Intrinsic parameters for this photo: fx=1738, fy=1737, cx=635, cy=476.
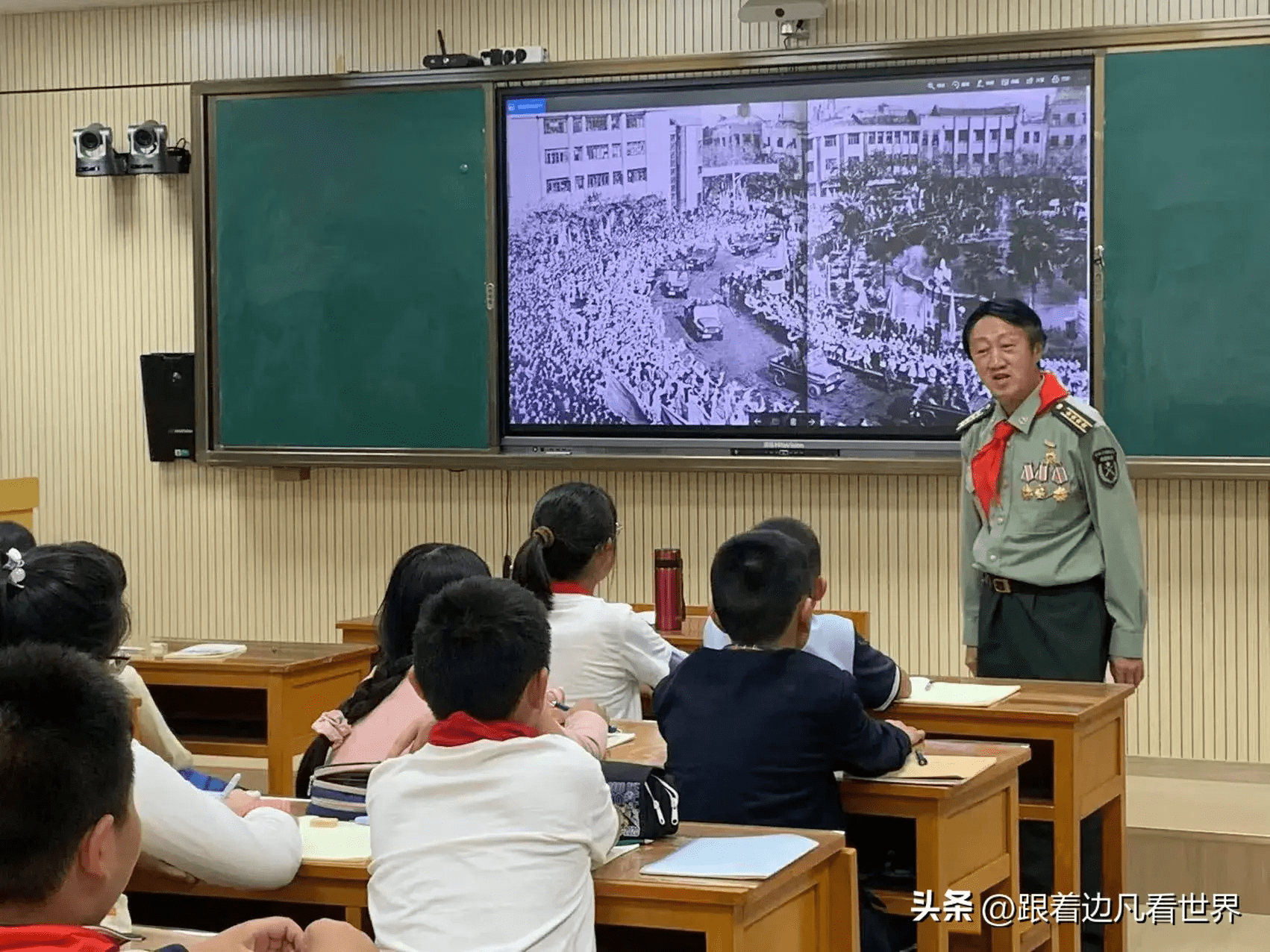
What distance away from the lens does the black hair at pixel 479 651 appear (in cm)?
231

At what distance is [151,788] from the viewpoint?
7.49 ft

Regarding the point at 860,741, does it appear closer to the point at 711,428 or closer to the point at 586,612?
the point at 586,612

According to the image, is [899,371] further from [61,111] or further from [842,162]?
[61,111]

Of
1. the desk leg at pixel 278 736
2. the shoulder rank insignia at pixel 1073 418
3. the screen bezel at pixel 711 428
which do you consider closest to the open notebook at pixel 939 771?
the shoulder rank insignia at pixel 1073 418

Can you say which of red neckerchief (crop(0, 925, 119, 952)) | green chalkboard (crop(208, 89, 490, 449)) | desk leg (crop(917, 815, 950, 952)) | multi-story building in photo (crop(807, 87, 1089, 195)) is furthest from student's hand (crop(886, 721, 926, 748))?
green chalkboard (crop(208, 89, 490, 449))

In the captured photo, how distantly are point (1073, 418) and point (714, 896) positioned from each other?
88.1 inches

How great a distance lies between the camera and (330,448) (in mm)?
6438

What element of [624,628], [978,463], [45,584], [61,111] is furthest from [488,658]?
[61,111]

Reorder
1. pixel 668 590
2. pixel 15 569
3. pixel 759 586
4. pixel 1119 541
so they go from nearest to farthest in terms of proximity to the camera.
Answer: pixel 15 569 → pixel 759 586 → pixel 1119 541 → pixel 668 590

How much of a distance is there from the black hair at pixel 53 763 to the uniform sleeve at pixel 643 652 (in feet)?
7.11

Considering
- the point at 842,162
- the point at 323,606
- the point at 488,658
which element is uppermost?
the point at 842,162

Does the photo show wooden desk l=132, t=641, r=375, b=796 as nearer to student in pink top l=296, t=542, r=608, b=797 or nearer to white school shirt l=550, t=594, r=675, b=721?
white school shirt l=550, t=594, r=675, b=721

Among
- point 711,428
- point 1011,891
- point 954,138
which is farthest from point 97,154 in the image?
point 1011,891

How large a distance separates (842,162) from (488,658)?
3.77m
